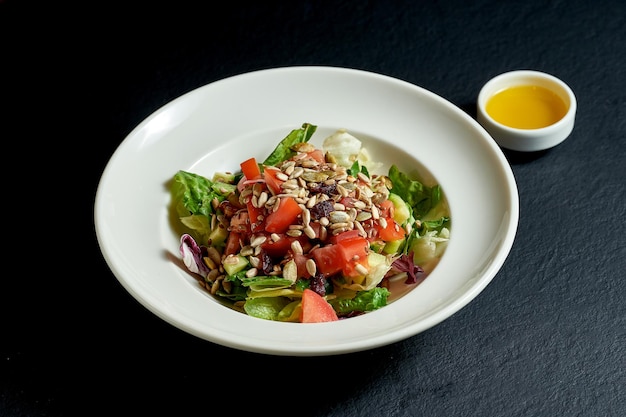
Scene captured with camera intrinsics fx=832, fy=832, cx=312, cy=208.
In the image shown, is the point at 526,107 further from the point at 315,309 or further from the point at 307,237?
the point at 315,309

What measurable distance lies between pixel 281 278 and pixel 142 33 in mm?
2680

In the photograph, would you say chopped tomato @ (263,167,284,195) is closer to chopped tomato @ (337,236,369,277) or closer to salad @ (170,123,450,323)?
salad @ (170,123,450,323)

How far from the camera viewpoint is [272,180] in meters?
3.55

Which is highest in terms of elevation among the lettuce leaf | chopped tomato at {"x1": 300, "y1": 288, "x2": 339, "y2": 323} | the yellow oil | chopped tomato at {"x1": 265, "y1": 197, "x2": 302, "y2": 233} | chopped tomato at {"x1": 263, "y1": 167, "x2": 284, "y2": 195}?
chopped tomato at {"x1": 263, "y1": 167, "x2": 284, "y2": 195}

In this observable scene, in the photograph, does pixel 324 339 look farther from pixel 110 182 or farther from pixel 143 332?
pixel 110 182

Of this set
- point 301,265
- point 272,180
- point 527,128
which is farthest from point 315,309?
point 527,128

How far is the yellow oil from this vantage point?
15.0ft

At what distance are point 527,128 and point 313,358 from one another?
1.91 m

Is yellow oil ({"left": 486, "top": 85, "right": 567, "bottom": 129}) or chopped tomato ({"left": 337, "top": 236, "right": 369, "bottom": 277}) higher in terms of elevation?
chopped tomato ({"left": 337, "top": 236, "right": 369, "bottom": 277})

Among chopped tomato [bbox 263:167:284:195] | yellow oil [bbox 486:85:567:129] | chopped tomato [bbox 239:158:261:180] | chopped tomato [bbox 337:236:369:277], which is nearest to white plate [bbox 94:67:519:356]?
chopped tomato [bbox 337:236:369:277]

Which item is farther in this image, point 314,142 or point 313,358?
point 314,142

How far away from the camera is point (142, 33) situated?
5.43 m

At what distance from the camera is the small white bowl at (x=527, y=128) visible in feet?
14.3

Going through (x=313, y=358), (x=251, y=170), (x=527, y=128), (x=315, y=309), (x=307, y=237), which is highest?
(x=251, y=170)
